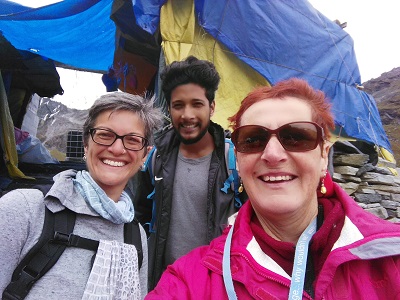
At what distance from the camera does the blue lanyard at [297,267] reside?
1.03m

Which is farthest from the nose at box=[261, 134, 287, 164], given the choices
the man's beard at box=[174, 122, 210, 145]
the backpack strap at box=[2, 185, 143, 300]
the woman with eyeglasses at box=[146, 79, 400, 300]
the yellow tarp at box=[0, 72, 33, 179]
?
the yellow tarp at box=[0, 72, 33, 179]

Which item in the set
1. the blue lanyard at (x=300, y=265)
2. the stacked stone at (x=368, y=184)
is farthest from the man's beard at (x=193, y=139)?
the stacked stone at (x=368, y=184)

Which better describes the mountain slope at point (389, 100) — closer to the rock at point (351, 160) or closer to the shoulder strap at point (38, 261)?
the rock at point (351, 160)

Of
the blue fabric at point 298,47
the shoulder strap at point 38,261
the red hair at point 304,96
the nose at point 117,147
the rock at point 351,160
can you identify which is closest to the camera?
the shoulder strap at point 38,261

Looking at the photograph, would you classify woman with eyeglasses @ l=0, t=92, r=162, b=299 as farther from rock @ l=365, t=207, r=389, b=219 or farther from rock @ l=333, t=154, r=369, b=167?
rock @ l=365, t=207, r=389, b=219

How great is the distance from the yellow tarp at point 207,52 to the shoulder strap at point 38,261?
337 centimetres

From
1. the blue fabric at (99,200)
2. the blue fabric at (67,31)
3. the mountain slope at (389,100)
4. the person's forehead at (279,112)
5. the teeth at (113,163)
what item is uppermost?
the mountain slope at (389,100)

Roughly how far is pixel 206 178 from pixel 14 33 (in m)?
5.57

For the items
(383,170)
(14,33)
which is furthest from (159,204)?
(14,33)

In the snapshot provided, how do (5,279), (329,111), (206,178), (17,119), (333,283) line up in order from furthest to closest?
(17,119) → (206,178) → (329,111) → (5,279) → (333,283)

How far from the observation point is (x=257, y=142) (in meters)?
1.25

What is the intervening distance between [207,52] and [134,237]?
3823mm

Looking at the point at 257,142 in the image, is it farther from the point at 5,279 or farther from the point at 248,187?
the point at 5,279

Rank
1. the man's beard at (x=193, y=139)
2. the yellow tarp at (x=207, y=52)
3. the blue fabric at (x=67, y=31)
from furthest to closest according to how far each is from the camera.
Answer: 1. the blue fabric at (x=67, y=31)
2. the yellow tarp at (x=207, y=52)
3. the man's beard at (x=193, y=139)
